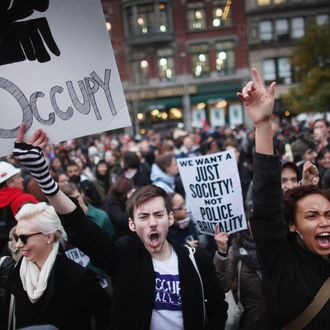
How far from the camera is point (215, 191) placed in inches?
145

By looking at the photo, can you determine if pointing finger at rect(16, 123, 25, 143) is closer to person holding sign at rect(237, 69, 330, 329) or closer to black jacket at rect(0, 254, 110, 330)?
black jacket at rect(0, 254, 110, 330)

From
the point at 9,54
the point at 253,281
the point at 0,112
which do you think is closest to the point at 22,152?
the point at 0,112

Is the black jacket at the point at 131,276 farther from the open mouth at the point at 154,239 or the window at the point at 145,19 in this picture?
the window at the point at 145,19

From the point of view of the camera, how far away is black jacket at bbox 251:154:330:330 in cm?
189

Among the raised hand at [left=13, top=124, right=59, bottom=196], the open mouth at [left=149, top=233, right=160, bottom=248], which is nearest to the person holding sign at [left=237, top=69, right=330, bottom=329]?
the open mouth at [left=149, top=233, right=160, bottom=248]

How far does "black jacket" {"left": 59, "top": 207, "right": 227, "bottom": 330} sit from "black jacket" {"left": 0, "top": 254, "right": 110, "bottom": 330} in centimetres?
36

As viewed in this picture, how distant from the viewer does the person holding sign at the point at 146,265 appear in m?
2.12

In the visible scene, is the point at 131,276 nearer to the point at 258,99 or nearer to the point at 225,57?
the point at 258,99

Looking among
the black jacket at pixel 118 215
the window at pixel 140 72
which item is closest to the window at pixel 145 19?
the window at pixel 140 72

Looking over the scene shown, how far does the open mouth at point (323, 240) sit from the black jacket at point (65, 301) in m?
1.39

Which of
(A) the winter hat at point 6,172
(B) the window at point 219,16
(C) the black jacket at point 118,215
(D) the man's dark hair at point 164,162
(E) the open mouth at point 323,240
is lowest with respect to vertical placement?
(C) the black jacket at point 118,215

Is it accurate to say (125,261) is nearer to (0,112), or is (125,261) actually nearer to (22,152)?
(22,152)

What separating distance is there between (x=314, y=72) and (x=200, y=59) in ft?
40.5

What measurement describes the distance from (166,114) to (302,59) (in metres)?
12.9
